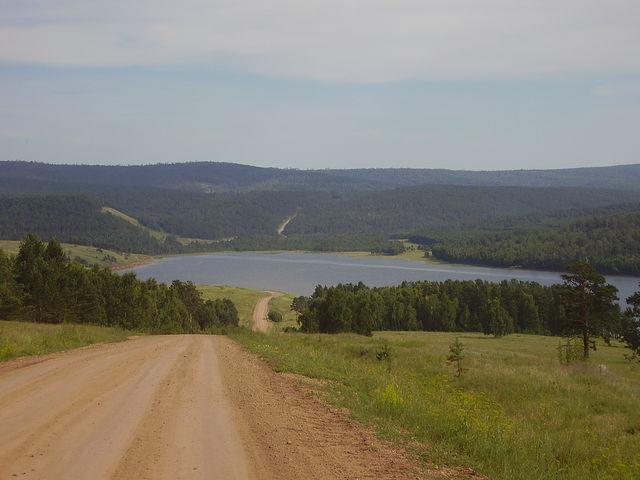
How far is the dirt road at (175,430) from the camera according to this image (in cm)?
799

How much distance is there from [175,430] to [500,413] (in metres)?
8.50

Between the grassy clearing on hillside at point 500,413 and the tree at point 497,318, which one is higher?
the grassy clearing on hillside at point 500,413

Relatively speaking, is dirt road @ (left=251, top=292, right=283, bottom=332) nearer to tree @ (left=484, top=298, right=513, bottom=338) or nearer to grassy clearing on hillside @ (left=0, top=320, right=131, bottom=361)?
tree @ (left=484, top=298, right=513, bottom=338)

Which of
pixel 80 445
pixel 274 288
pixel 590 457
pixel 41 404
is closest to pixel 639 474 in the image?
pixel 590 457

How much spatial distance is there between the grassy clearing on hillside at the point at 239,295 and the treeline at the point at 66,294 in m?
64.0

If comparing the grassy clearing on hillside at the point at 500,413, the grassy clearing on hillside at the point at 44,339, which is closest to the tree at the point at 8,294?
the grassy clearing on hillside at the point at 44,339

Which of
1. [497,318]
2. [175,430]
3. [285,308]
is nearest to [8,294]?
[175,430]

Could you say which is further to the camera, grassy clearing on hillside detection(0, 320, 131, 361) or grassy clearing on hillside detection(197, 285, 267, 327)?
grassy clearing on hillside detection(197, 285, 267, 327)

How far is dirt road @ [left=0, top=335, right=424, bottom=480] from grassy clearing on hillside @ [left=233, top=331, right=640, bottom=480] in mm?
1074

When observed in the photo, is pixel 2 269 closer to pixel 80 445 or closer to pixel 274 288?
pixel 80 445

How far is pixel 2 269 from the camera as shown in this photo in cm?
4809

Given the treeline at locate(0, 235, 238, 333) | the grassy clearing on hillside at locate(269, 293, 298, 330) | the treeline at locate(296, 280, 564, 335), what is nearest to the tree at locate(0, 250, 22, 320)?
the treeline at locate(0, 235, 238, 333)

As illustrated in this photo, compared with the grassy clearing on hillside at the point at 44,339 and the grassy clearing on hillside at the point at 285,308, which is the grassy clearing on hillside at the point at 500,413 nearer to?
the grassy clearing on hillside at the point at 44,339

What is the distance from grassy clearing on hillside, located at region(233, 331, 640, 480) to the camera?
9.87 metres
